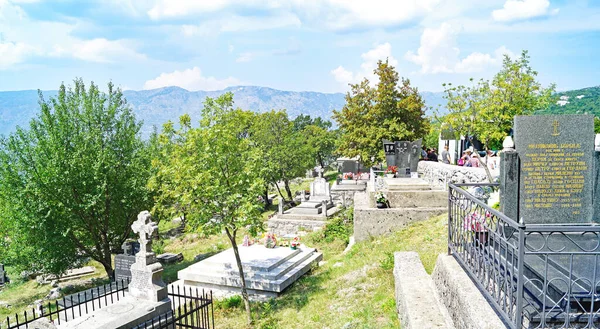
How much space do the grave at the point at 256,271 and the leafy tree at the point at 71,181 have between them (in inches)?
229

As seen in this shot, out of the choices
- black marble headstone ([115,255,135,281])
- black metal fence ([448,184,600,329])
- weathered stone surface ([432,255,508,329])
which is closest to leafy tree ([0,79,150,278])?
black marble headstone ([115,255,135,281])

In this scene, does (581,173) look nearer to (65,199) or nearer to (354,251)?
(354,251)

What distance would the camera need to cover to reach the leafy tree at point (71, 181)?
51.3ft

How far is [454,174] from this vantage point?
16234 millimetres

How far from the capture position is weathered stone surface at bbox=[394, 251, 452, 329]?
201 inches

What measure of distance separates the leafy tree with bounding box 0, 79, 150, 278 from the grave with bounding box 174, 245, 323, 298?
19.1 ft

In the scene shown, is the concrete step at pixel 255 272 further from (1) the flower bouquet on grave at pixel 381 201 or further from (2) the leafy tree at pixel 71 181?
(2) the leafy tree at pixel 71 181

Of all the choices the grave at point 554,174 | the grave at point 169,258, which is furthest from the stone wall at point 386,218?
the grave at point 169,258

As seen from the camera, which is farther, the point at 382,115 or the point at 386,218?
the point at 382,115

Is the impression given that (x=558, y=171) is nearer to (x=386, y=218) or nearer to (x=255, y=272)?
(x=386, y=218)

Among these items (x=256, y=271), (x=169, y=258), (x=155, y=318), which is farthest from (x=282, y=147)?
(x=155, y=318)

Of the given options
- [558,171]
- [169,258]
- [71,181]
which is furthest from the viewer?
[169,258]

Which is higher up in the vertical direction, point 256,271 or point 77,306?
point 256,271

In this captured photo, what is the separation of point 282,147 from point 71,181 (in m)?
21.9
